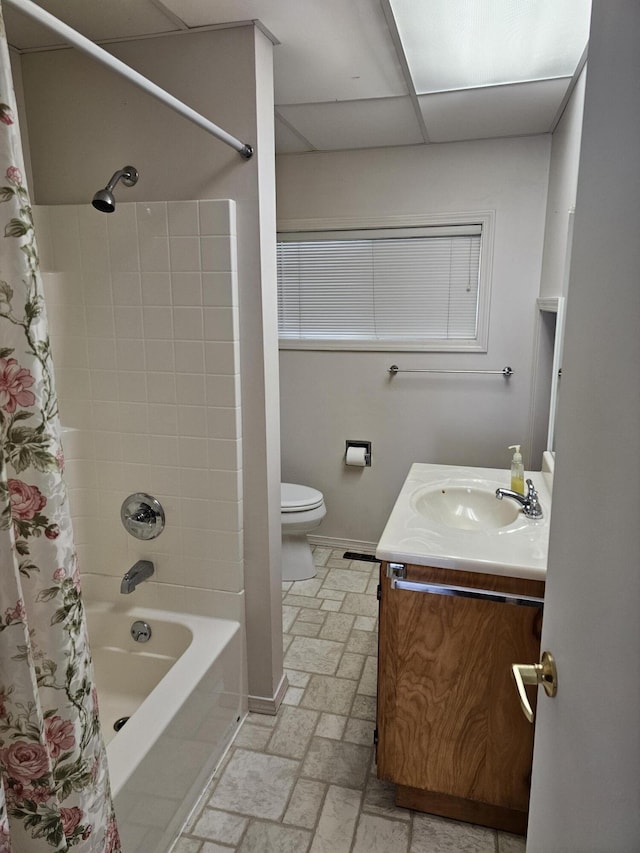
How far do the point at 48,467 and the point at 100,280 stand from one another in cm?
A: 124

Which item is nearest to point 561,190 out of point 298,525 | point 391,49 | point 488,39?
point 488,39

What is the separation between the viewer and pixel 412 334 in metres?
3.21

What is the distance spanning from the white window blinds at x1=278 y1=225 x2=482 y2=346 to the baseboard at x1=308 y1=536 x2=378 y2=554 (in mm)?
1250

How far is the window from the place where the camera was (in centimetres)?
306

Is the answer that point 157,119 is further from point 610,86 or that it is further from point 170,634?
point 170,634

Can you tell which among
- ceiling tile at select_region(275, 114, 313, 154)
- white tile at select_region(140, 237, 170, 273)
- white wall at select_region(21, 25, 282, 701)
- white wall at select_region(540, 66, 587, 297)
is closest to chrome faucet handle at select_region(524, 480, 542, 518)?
white wall at select_region(540, 66, 587, 297)

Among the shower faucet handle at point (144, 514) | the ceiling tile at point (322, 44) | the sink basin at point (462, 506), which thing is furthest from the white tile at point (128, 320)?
the sink basin at point (462, 506)

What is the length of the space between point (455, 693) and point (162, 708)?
2.77 ft

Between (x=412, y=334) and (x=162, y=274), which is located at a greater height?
(x=162, y=274)

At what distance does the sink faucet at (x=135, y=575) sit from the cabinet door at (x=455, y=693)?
921 millimetres

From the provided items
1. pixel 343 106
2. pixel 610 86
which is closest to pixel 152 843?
pixel 610 86

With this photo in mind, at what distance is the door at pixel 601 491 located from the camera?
0.60m

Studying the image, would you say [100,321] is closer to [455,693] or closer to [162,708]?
[162,708]

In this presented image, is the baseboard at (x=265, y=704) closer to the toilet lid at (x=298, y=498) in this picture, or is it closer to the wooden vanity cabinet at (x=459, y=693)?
the wooden vanity cabinet at (x=459, y=693)
